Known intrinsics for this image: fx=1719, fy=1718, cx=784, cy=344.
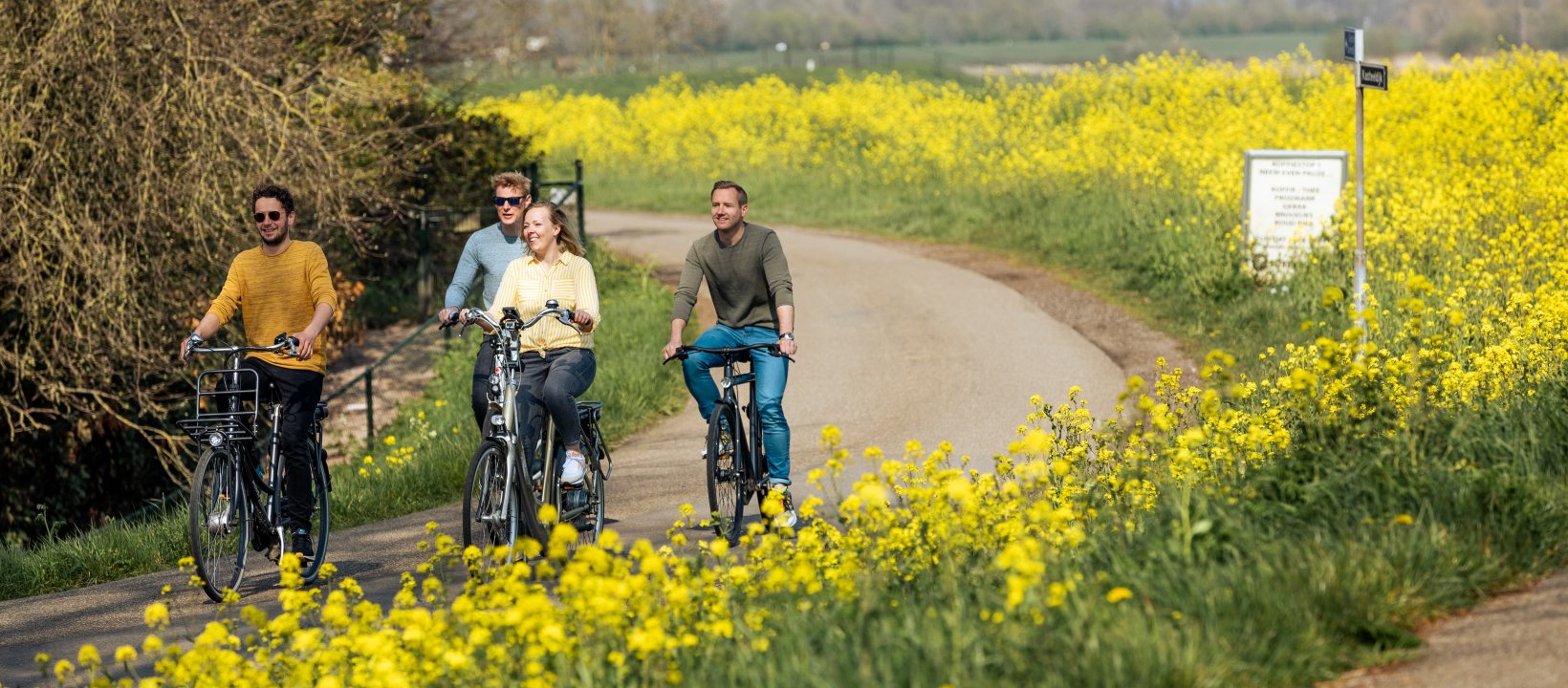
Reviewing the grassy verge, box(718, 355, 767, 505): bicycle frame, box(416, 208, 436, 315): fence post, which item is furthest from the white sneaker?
box(416, 208, 436, 315): fence post

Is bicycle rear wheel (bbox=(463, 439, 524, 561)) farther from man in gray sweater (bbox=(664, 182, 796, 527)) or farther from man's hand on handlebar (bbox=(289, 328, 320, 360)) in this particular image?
man in gray sweater (bbox=(664, 182, 796, 527))

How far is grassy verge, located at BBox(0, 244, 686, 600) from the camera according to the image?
28.9 feet

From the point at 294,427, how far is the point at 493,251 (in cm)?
147

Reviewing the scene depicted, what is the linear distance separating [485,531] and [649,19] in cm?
7315

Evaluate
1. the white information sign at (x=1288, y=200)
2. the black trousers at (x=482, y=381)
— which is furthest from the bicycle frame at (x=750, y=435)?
the white information sign at (x=1288, y=200)

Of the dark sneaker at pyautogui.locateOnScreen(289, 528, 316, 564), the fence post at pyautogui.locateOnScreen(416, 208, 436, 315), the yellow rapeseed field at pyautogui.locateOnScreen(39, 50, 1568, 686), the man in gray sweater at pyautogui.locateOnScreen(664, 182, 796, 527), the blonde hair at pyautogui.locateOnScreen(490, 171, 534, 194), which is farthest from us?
the fence post at pyautogui.locateOnScreen(416, 208, 436, 315)

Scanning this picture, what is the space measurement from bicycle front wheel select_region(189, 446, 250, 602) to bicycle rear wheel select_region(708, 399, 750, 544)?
2.11m

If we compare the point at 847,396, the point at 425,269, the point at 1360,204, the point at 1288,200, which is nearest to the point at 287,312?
the point at 847,396

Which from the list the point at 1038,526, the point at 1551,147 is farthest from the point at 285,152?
the point at 1551,147

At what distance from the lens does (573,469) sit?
25.2 ft

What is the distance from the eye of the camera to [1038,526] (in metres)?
Result: 5.66

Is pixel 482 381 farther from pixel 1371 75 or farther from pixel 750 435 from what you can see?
pixel 1371 75

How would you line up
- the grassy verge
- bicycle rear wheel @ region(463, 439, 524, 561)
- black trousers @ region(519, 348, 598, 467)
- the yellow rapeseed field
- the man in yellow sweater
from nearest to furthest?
the yellow rapeseed field, bicycle rear wheel @ region(463, 439, 524, 561), black trousers @ region(519, 348, 598, 467), the man in yellow sweater, the grassy verge

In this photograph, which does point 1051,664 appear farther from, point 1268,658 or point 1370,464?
point 1370,464
